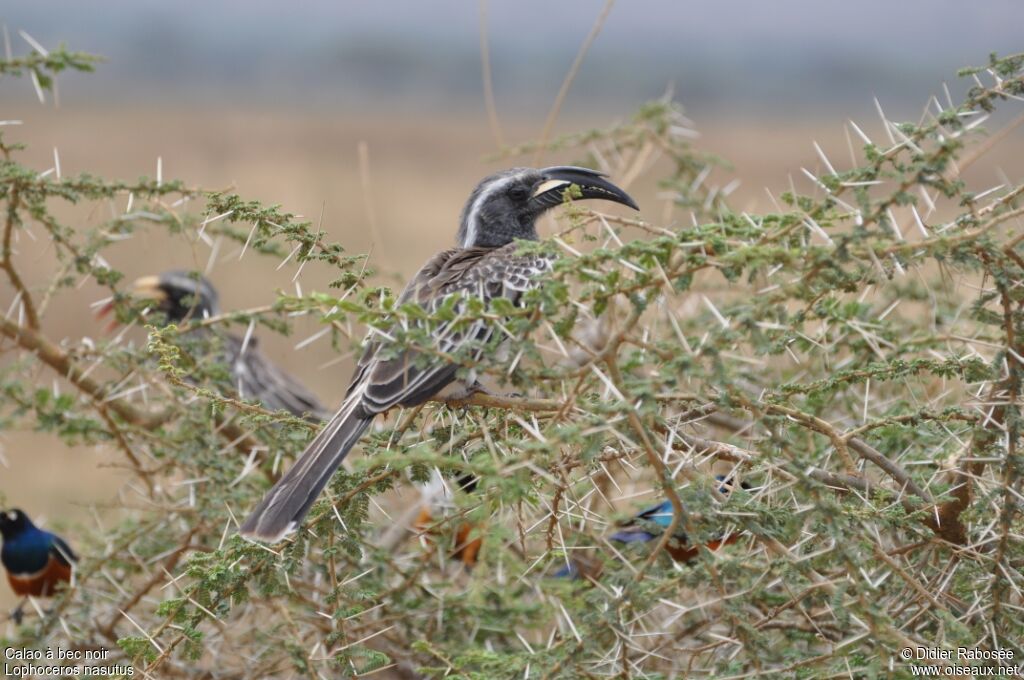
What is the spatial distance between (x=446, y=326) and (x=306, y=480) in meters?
0.47

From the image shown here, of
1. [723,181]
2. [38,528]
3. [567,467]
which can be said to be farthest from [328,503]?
[723,181]

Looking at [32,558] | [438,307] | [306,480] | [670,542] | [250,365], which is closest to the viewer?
[306,480]

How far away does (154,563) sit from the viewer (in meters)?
3.62

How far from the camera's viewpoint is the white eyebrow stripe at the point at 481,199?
12.7ft

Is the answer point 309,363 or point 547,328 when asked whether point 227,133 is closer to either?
point 309,363

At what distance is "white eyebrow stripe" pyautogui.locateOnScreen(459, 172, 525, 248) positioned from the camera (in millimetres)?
3869

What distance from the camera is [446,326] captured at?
7.81 feet

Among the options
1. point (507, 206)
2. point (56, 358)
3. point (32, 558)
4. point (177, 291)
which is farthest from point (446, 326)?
point (177, 291)

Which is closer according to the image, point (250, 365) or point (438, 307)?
point (438, 307)

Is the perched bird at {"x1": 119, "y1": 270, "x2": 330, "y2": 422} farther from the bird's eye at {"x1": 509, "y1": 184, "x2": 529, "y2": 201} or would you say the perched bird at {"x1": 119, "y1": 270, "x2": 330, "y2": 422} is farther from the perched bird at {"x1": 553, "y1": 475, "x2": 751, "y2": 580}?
the perched bird at {"x1": 553, "y1": 475, "x2": 751, "y2": 580}

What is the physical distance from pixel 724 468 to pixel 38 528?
2.66 meters

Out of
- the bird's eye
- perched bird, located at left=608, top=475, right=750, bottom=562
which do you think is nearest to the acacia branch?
the bird's eye

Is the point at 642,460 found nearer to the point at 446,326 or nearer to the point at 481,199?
the point at 446,326

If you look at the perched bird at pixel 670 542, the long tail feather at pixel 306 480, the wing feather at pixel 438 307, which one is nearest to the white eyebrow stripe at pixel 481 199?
the wing feather at pixel 438 307
